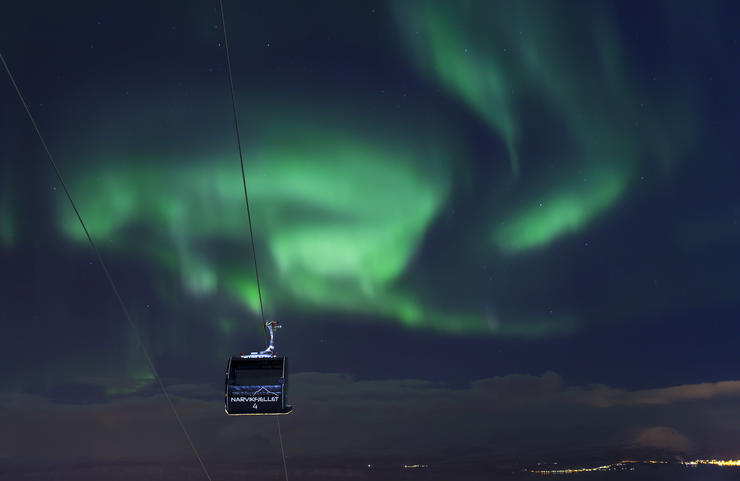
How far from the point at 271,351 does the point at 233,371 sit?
5.23ft

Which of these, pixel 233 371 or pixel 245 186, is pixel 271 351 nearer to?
pixel 233 371

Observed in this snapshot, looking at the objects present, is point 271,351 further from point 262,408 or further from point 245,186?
point 245,186

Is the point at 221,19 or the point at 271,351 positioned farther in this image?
the point at 271,351

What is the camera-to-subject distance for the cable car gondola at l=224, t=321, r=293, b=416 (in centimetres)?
2367

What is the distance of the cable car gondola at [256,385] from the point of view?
77.7 ft

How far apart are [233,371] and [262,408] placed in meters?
1.47

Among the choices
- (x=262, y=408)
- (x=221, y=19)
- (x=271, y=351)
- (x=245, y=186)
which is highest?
(x=221, y=19)

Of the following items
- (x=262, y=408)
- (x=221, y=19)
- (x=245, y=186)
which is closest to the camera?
(x=221, y=19)

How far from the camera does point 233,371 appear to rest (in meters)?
23.9

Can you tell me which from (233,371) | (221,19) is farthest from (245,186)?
(233,371)

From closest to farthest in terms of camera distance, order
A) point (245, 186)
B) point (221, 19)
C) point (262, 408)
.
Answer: point (221, 19)
point (245, 186)
point (262, 408)

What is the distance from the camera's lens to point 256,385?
78.5 feet

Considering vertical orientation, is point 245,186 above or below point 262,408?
above

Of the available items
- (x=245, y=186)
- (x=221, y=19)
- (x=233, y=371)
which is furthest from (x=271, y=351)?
(x=221, y=19)
